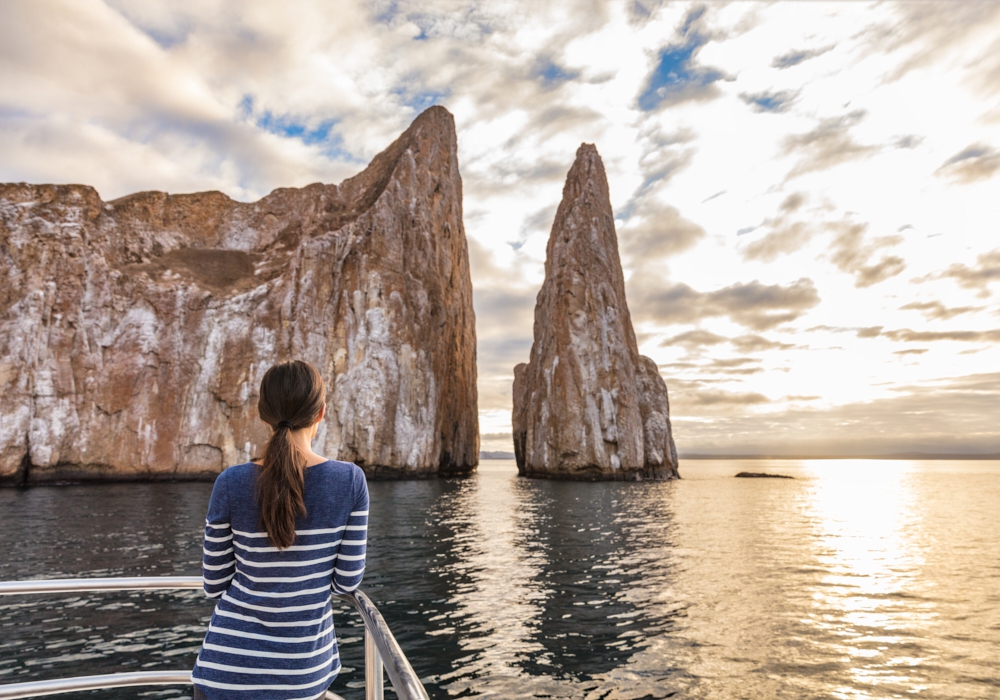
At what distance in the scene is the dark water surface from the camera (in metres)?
8.37

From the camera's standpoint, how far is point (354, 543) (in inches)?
89.4

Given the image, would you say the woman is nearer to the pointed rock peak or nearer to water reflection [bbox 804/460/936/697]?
water reflection [bbox 804/460/936/697]

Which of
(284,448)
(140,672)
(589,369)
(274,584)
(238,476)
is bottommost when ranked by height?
(140,672)

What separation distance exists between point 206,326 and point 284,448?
5336cm

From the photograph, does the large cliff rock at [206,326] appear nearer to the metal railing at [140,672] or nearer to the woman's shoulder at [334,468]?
the metal railing at [140,672]

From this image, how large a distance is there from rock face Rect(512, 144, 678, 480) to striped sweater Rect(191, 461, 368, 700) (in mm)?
55019

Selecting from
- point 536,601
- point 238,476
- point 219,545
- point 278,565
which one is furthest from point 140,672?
point 536,601

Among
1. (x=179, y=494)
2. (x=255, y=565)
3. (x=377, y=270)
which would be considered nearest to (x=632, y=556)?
(x=255, y=565)

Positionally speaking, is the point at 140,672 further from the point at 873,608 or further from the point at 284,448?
the point at 873,608

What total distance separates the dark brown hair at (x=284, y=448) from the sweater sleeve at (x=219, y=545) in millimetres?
173

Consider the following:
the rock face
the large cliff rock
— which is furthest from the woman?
the rock face

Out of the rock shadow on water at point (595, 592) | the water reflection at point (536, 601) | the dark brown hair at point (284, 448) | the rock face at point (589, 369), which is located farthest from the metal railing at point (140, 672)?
the rock face at point (589, 369)

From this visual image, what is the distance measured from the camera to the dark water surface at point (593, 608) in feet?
27.5

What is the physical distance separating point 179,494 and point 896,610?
114 feet
